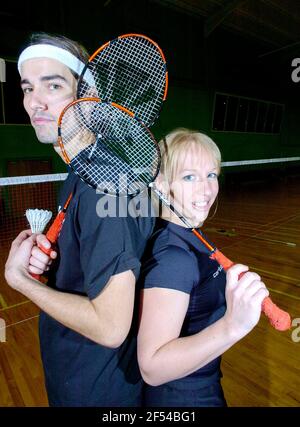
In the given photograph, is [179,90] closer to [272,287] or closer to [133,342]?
[272,287]

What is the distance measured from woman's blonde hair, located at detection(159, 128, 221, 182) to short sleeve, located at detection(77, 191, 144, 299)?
18.3 inches

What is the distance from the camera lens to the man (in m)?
0.85

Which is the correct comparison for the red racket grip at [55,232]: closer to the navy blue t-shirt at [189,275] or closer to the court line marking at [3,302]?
the navy blue t-shirt at [189,275]

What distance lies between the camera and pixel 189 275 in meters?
1.00

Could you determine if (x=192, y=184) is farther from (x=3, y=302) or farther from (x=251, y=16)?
(x=251, y=16)

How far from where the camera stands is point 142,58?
1701 millimetres

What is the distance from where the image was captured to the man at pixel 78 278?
0.85 m

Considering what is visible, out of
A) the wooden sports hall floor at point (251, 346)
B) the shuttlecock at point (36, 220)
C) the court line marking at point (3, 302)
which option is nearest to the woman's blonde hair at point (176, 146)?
the shuttlecock at point (36, 220)

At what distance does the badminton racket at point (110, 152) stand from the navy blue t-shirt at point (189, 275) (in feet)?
0.20

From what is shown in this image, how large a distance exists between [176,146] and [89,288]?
72 cm

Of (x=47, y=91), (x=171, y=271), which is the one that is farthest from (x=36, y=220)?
(x=171, y=271)

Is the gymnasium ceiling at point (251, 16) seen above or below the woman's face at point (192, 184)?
above

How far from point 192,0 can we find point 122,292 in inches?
481
